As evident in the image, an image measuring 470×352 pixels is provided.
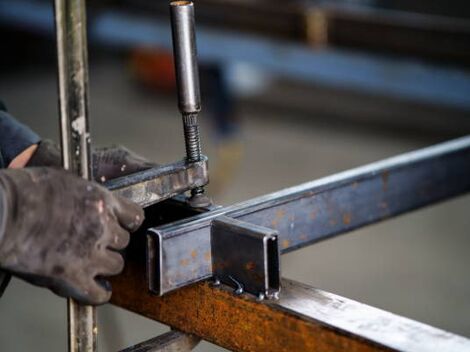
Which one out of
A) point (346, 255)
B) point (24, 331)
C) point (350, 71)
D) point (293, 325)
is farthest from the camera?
point (346, 255)

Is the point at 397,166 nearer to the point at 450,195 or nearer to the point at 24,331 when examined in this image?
the point at 450,195

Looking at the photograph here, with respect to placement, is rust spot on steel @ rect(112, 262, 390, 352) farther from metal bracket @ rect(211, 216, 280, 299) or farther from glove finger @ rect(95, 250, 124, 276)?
glove finger @ rect(95, 250, 124, 276)

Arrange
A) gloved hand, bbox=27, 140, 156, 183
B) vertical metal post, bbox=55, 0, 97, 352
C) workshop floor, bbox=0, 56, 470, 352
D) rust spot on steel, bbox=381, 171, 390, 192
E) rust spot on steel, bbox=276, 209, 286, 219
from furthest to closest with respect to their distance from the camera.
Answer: workshop floor, bbox=0, 56, 470, 352 → rust spot on steel, bbox=381, 171, 390, 192 → gloved hand, bbox=27, 140, 156, 183 → rust spot on steel, bbox=276, 209, 286, 219 → vertical metal post, bbox=55, 0, 97, 352

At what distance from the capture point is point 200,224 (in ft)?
3.92

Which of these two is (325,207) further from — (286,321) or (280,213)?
(286,321)

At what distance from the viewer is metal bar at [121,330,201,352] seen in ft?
4.09

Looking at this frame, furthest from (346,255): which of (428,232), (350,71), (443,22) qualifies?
(443,22)

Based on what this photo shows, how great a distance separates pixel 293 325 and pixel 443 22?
2.44 meters

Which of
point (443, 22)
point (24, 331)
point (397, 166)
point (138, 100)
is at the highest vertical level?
point (443, 22)

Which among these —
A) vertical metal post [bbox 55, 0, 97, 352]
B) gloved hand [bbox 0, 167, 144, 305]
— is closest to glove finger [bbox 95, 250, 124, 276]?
gloved hand [bbox 0, 167, 144, 305]

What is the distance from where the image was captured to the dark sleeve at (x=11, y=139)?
4.93 feet

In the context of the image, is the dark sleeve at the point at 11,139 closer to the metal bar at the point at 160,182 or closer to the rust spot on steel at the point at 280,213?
the metal bar at the point at 160,182

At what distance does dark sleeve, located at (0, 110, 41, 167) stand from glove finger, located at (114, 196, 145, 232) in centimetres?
46

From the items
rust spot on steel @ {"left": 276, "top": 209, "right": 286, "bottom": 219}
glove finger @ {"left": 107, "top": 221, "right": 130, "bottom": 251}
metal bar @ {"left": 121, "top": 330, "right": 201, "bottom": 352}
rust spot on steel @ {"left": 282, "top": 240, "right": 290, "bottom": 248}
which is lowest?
metal bar @ {"left": 121, "top": 330, "right": 201, "bottom": 352}
